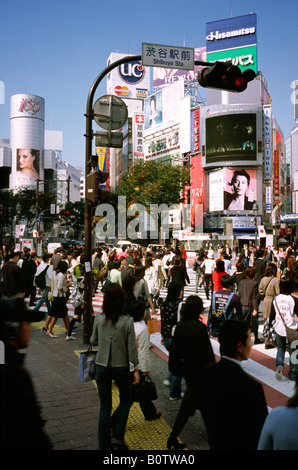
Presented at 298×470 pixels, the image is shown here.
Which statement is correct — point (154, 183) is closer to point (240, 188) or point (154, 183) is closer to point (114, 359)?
point (240, 188)

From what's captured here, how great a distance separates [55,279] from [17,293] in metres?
1.53

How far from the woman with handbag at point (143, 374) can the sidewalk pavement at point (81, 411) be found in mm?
163

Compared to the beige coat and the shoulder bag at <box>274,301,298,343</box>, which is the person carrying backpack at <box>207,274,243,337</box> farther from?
the beige coat

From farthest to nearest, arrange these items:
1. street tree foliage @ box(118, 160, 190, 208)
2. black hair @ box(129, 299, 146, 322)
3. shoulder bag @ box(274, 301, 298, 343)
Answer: street tree foliage @ box(118, 160, 190, 208) → shoulder bag @ box(274, 301, 298, 343) → black hair @ box(129, 299, 146, 322)

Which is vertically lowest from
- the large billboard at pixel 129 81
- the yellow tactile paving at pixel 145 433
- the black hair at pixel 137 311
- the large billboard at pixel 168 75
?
the yellow tactile paving at pixel 145 433

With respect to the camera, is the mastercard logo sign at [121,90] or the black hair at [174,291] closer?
the black hair at [174,291]

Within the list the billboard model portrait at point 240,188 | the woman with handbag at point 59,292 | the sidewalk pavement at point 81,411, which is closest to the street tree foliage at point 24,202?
the billboard model portrait at point 240,188

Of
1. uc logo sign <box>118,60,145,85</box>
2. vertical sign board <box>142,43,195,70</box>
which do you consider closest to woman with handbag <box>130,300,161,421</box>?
vertical sign board <box>142,43,195,70</box>

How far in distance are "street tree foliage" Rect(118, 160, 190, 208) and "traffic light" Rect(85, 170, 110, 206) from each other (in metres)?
36.0

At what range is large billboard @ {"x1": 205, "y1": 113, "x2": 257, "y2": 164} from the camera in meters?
51.4

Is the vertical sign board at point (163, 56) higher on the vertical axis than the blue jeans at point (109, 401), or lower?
higher

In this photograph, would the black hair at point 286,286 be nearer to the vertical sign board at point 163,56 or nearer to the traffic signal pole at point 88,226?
the traffic signal pole at point 88,226

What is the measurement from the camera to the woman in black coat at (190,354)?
13.1 ft
